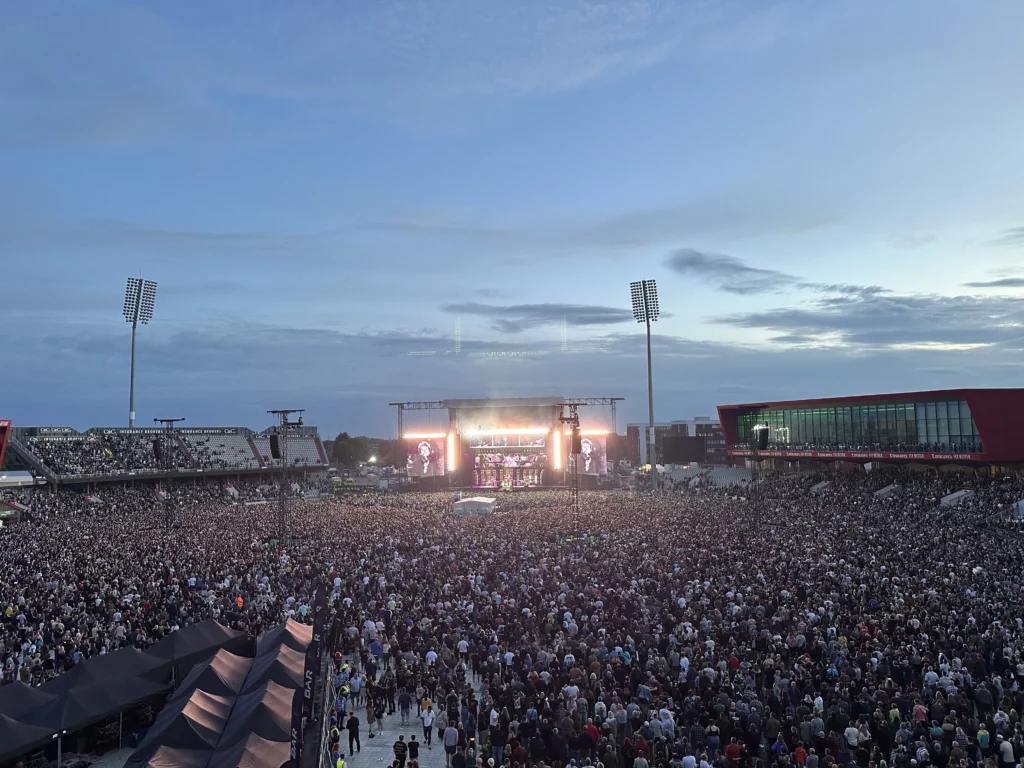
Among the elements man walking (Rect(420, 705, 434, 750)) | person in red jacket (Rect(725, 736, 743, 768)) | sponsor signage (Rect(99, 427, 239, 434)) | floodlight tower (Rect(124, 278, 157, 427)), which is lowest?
man walking (Rect(420, 705, 434, 750))

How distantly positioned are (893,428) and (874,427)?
1418 millimetres

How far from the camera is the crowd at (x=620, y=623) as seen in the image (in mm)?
10539

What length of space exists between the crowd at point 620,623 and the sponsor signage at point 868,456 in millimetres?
5289

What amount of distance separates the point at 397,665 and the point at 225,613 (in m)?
6.08

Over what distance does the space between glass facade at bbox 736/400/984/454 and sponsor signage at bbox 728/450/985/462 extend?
0.44 m

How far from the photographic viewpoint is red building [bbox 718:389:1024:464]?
3353cm

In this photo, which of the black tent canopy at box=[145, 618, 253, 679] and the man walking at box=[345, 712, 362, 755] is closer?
the man walking at box=[345, 712, 362, 755]

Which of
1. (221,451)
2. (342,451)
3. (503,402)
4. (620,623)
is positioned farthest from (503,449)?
(342,451)

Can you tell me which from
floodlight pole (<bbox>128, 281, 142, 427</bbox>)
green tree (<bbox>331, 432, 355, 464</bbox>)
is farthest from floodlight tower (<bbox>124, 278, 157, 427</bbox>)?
green tree (<bbox>331, 432, 355, 464</bbox>)

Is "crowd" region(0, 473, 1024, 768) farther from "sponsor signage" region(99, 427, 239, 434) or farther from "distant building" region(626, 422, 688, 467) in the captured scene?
"distant building" region(626, 422, 688, 467)

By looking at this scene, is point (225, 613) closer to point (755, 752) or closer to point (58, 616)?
point (58, 616)

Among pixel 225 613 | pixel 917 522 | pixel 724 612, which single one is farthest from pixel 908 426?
pixel 225 613

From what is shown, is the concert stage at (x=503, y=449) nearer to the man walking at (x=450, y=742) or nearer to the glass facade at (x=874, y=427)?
the glass facade at (x=874, y=427)

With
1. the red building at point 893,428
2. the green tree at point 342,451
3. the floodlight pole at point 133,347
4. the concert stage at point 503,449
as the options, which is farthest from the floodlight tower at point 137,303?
the green tree at point 342,451
